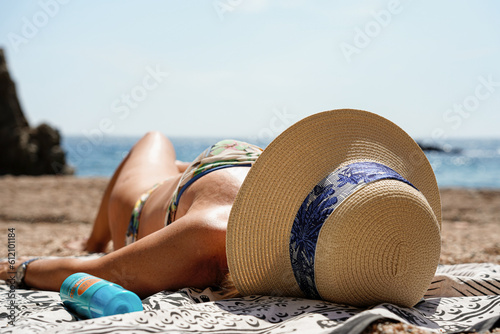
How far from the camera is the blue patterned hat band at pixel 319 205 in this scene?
168 centimetres

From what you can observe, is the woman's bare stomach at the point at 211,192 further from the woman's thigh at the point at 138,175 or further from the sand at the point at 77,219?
the sand at the point at 77,219

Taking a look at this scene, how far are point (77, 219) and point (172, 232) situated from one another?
4.61 m

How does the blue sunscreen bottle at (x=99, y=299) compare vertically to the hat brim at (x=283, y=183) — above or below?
below

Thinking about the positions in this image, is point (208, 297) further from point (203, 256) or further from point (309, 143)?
point (309, 143)

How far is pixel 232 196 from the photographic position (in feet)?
7.25

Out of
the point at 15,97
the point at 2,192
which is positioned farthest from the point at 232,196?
the point at 15,97

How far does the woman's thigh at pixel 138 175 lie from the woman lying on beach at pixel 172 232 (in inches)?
0.4

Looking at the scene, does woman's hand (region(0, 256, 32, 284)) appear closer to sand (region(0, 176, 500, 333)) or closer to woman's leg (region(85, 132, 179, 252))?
woman's leg (region(85, 132, 179, 252))

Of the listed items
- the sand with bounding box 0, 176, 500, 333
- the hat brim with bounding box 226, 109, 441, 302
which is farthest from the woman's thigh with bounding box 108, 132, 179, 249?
the hat brim with bounding box 226, 109, 441, 302

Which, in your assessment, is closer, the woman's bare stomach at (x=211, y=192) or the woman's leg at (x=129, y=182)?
the woman's bare stomach at (x=211, y=192)

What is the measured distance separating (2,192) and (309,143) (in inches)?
305

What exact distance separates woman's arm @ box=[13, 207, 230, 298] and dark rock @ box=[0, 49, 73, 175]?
16284mm

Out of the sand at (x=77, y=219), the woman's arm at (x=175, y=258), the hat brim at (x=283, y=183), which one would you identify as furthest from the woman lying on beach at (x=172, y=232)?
the sand at (x=77, y=219)

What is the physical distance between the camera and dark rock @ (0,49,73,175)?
57.7 feet
